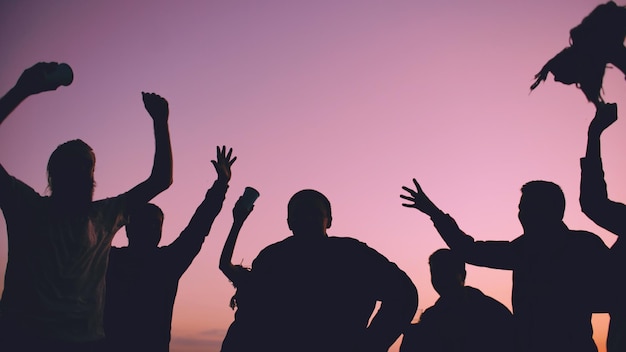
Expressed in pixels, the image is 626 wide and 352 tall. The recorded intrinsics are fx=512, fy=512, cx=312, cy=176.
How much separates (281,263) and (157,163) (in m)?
1.08

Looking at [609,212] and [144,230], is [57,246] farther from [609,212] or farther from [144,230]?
[609,212]

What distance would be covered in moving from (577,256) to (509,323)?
2021 mm

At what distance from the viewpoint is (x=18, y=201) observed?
3.03 m

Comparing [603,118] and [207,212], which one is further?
[603,118]

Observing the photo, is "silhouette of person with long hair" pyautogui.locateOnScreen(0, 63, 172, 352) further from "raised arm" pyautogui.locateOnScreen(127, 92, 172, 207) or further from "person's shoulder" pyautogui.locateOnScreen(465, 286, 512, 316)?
"person's shoulder" pyautogui.locateOnScreen(465, 286, 512, 316)

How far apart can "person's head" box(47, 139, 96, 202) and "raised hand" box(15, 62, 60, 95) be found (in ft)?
1.61

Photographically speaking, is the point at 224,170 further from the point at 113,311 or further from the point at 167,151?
the point at 113,311

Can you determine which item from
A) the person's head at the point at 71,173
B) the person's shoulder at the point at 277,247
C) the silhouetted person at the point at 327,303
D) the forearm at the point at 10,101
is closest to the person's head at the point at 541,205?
the silhouetted person at the point at 327,303

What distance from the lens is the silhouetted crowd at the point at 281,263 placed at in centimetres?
296

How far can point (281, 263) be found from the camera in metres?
3.41

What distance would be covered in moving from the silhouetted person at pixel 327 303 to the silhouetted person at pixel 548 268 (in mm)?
1382

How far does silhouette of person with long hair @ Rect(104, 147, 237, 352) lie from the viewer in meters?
3.93

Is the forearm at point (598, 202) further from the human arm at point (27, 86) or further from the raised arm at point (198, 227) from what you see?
the human arm at point (27, 86)

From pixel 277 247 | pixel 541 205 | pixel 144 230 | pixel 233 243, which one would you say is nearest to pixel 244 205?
pixel 233 243
